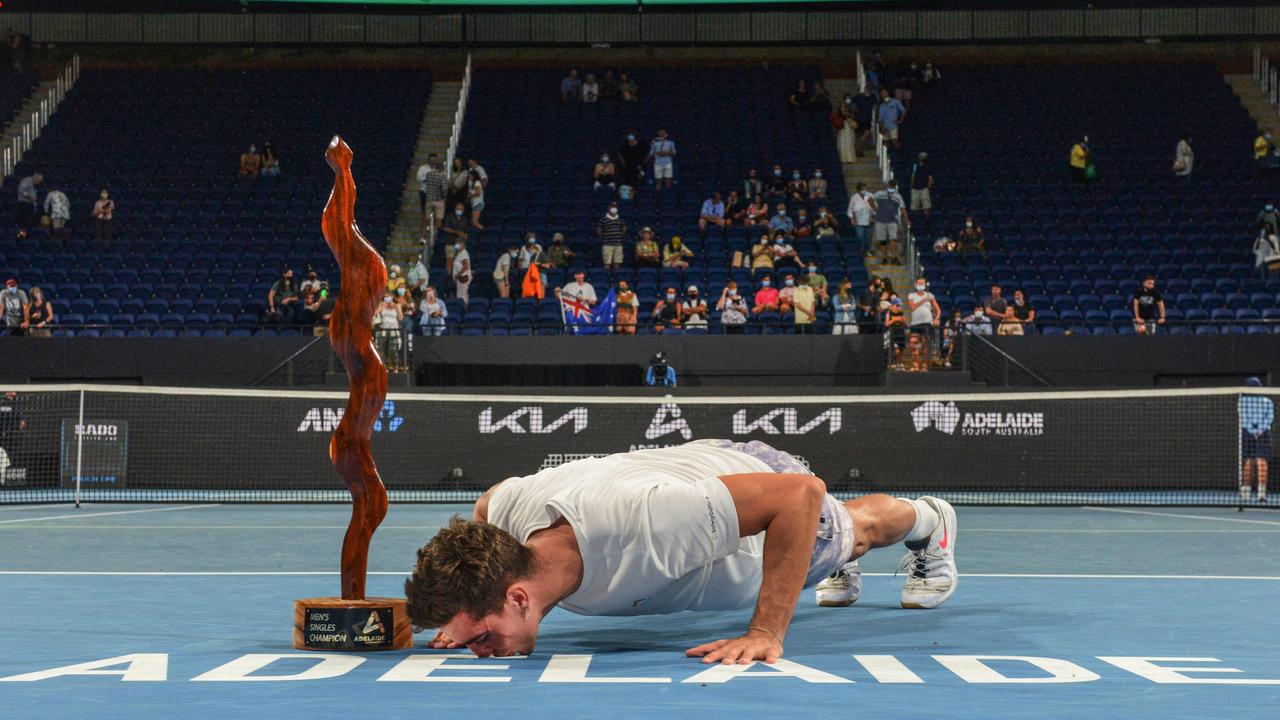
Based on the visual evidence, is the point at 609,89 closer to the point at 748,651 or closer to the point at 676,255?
the point at 676,255

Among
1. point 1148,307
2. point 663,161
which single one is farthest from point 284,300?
point 1148,307

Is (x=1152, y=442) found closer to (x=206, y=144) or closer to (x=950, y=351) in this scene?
(x=950, y=351)

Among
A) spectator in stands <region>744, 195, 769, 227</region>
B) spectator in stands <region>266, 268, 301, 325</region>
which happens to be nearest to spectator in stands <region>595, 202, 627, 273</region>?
spectator in stands <region>744, 195, 769, 227</region>

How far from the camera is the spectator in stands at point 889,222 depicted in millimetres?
25906

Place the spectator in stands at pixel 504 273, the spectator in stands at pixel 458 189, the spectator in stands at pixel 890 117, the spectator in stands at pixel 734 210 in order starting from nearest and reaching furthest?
the spectator in stands at pixel 504 273
the spectator in stands at pixel 734 210
the spectator in stands at pixel 458 189
the spectator in stands at pixel 890 117

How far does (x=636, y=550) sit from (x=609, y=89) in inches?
1173

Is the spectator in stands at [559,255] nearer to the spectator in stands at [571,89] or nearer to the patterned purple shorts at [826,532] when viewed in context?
the spectator in stands at [571,89]

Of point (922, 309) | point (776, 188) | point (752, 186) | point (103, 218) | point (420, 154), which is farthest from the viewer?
point (420, 154)

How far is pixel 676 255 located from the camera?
2498 cm

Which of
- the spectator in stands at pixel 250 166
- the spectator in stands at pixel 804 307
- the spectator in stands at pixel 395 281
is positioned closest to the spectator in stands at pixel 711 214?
the spectator in stands at pixel 804 307

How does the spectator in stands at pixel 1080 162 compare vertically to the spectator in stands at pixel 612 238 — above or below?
above

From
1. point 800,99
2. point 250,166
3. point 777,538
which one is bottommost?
point 777,538

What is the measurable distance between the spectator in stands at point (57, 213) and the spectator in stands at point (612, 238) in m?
10.9

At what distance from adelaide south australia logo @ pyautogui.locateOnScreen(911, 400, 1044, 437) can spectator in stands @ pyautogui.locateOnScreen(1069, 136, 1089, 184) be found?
11.1 meters
